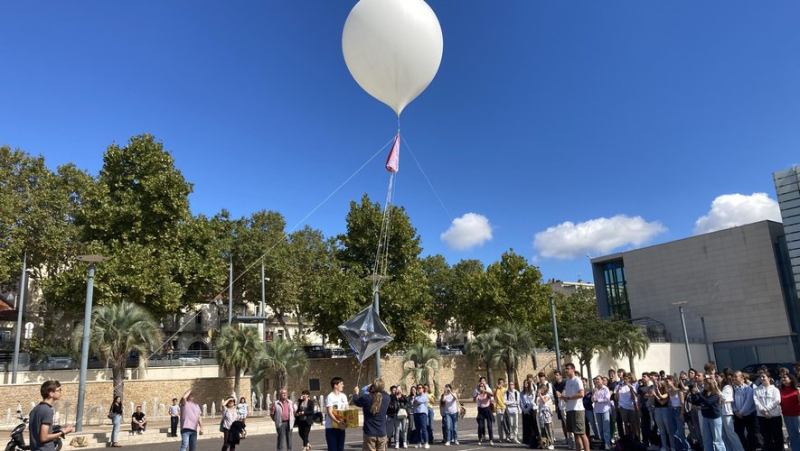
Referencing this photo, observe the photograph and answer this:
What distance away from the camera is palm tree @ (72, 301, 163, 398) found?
25.6 m

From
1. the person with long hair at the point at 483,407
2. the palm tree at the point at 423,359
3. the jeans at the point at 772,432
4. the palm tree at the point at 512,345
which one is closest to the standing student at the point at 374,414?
the person with long hair at the point at 483,407

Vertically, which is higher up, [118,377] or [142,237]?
[142,237]

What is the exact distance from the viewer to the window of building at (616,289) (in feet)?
204

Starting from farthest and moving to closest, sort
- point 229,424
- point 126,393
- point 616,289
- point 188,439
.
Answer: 1. point 616,289
2. point 126,393
3. point 229,424
4. point 188,439

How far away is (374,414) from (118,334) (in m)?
21.2

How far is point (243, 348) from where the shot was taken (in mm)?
30375

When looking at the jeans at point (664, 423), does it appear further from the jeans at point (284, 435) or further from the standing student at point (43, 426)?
the standing student at point (43, 426)

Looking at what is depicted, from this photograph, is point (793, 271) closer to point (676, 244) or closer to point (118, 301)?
point (676, 244)

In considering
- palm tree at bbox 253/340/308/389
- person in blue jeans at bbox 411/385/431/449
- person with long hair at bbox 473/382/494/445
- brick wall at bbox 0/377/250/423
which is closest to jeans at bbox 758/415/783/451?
person with long hair at bbox 473/382/494/445

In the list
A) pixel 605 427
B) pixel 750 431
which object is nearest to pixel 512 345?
pixel 605 427

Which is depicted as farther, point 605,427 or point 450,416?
point 450,416

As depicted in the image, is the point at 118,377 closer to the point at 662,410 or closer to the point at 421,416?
the point at 421,416

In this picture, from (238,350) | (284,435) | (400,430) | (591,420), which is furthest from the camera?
(238,350)

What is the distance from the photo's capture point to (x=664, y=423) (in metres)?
11.8
